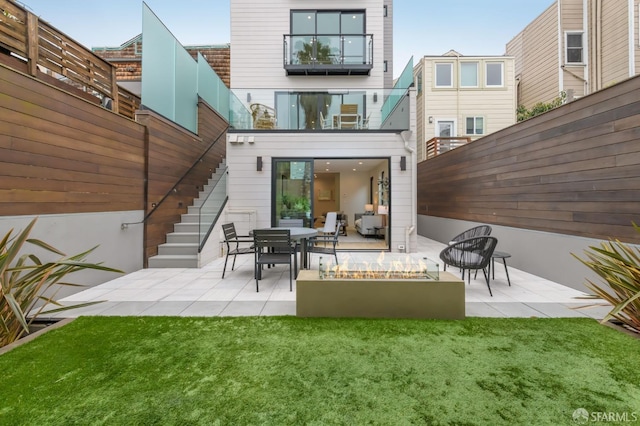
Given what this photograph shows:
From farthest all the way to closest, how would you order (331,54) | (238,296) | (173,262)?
(331,54) → (173,262) → (238,296)

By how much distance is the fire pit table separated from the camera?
3.17 meters

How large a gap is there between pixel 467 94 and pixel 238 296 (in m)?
13.0

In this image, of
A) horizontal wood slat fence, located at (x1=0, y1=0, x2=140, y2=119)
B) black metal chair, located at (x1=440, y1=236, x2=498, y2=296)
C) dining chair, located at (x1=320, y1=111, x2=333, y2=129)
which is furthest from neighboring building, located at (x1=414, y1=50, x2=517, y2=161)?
horizontal wood slat fence, located at (x1=0, y1=0, x2=140, y2=119)

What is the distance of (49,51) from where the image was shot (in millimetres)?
4328

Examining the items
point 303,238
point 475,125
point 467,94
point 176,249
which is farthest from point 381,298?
point 467,94

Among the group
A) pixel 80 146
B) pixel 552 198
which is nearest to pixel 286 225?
pixel 80 146

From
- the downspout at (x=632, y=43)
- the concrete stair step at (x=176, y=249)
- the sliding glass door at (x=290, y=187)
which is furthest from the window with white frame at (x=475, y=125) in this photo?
the concrete stair step at (x=176, y=249)

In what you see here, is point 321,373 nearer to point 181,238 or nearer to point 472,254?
point 472,254

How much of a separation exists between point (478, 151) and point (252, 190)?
19.8 feet

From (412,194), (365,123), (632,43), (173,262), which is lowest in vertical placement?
(173,262)

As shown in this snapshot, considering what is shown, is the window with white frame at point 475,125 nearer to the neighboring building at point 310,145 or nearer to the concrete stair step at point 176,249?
the neighboring building at point 310,145

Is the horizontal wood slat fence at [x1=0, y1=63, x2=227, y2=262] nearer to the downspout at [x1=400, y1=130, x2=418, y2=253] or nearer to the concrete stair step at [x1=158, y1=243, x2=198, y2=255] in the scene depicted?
the concrete stair step at [x1=158, y1=243, x2=198, y2=255]

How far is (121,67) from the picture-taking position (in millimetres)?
9023

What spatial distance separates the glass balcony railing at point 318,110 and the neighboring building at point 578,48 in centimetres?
705
